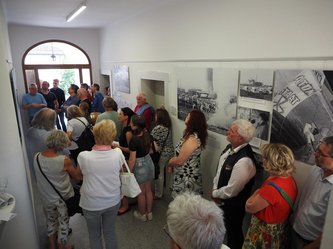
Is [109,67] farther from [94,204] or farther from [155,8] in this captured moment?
[94,204]

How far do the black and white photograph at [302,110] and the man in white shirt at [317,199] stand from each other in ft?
0.61

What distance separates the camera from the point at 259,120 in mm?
2424

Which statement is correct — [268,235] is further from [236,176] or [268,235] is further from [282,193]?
[236,176]

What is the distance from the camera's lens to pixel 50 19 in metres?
5.57

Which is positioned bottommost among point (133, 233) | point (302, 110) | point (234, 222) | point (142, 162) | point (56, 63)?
point (133, 233)

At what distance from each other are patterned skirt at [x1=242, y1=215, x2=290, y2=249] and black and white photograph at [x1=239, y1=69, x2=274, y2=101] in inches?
44.2

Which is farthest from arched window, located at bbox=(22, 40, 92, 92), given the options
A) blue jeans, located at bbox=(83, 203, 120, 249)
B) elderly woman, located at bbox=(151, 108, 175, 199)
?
blue jeans, located at bbox=(83, 203, 120, 249)

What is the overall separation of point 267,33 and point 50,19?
5.16m

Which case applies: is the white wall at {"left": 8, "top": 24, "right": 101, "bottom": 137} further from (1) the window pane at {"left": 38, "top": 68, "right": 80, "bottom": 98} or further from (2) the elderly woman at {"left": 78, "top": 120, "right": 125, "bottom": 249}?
(2) the elderly woman at {"left": 78, "top": 120, "right": 125, "bottom": 249}

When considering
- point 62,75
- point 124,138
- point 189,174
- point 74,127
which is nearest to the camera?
point 189,174

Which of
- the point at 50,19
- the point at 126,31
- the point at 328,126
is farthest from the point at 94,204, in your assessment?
the point at 50,19

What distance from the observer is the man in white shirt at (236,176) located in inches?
86.9

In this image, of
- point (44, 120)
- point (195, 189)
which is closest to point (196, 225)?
point (195, 189)

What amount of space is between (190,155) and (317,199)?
4.47 ft
